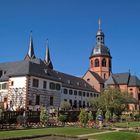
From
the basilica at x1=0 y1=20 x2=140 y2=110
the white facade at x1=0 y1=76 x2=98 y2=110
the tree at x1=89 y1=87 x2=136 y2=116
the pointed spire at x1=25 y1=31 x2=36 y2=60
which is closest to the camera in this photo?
the white facade at x1=0 y1=76 x2=98 y2=110

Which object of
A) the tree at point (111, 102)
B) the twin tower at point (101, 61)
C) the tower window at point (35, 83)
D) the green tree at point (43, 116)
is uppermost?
the twin tower at point (101, 61)

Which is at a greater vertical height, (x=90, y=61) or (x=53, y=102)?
(x=90, y=61)

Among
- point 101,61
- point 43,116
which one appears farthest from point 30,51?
point 43,116

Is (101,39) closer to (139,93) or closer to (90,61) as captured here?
(90,61)

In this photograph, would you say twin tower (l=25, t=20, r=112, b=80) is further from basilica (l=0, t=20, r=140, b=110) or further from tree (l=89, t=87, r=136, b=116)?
tree (l=89, t=87, r=136, b=116)

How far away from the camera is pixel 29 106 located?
179 ft

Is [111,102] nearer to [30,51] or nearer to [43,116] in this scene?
[43,116]

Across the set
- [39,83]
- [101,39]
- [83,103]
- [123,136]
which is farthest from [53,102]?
[101,39]

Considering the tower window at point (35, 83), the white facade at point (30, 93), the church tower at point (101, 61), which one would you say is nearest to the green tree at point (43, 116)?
the white facade at point (30, 93)

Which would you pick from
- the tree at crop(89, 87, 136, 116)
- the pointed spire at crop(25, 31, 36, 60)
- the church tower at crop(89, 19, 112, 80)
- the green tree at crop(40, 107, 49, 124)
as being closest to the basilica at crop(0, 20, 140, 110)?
the pointed spire at crop(25, 31, 36, 60)

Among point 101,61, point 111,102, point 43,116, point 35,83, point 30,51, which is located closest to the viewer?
point 43,116

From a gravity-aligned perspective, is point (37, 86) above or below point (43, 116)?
above

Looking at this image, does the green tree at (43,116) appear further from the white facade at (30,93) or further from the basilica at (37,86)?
the basilica at (37,86)

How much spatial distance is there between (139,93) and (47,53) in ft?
114
